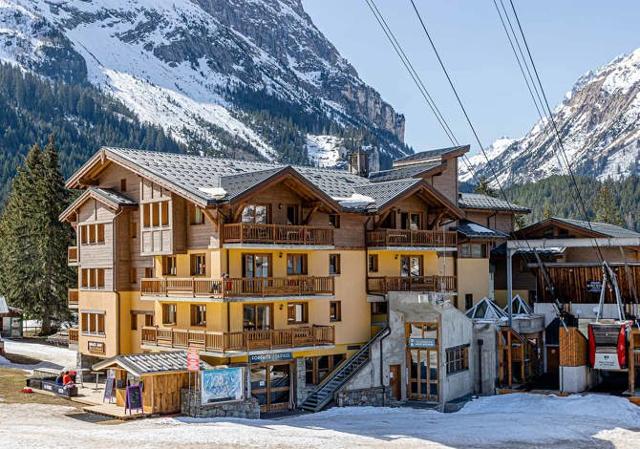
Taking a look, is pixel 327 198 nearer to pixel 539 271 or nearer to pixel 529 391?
pixel 529 391

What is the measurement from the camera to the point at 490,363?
47219 millimetres

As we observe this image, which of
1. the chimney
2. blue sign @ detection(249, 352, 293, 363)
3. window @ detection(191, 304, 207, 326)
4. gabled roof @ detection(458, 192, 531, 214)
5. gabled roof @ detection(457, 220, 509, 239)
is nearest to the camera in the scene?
blue sign @ detection(249, 352, 293, 363)

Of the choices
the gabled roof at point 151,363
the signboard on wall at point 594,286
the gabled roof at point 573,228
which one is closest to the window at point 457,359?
the signboard on wall at point 594,286

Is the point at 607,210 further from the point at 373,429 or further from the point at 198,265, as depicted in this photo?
the point at 373,429

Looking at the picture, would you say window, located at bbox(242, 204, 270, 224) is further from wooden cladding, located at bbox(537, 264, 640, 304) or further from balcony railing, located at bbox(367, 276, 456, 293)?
wooden cladding, located at bbox(537, 264, 640, 304)

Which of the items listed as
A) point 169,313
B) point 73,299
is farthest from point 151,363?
point 73,299

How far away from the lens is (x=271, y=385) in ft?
135

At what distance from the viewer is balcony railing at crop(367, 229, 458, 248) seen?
46.2 metres

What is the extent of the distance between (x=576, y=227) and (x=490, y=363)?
1612cm

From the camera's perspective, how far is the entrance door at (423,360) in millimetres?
43938

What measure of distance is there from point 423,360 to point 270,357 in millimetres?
8829

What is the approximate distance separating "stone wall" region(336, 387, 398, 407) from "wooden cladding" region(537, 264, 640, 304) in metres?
15.2

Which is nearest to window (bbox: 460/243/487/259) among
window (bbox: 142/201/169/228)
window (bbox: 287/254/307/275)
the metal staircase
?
the metal staircase

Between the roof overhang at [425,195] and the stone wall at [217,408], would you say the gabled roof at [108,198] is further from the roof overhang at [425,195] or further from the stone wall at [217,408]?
the roof overhang at [425,195]
